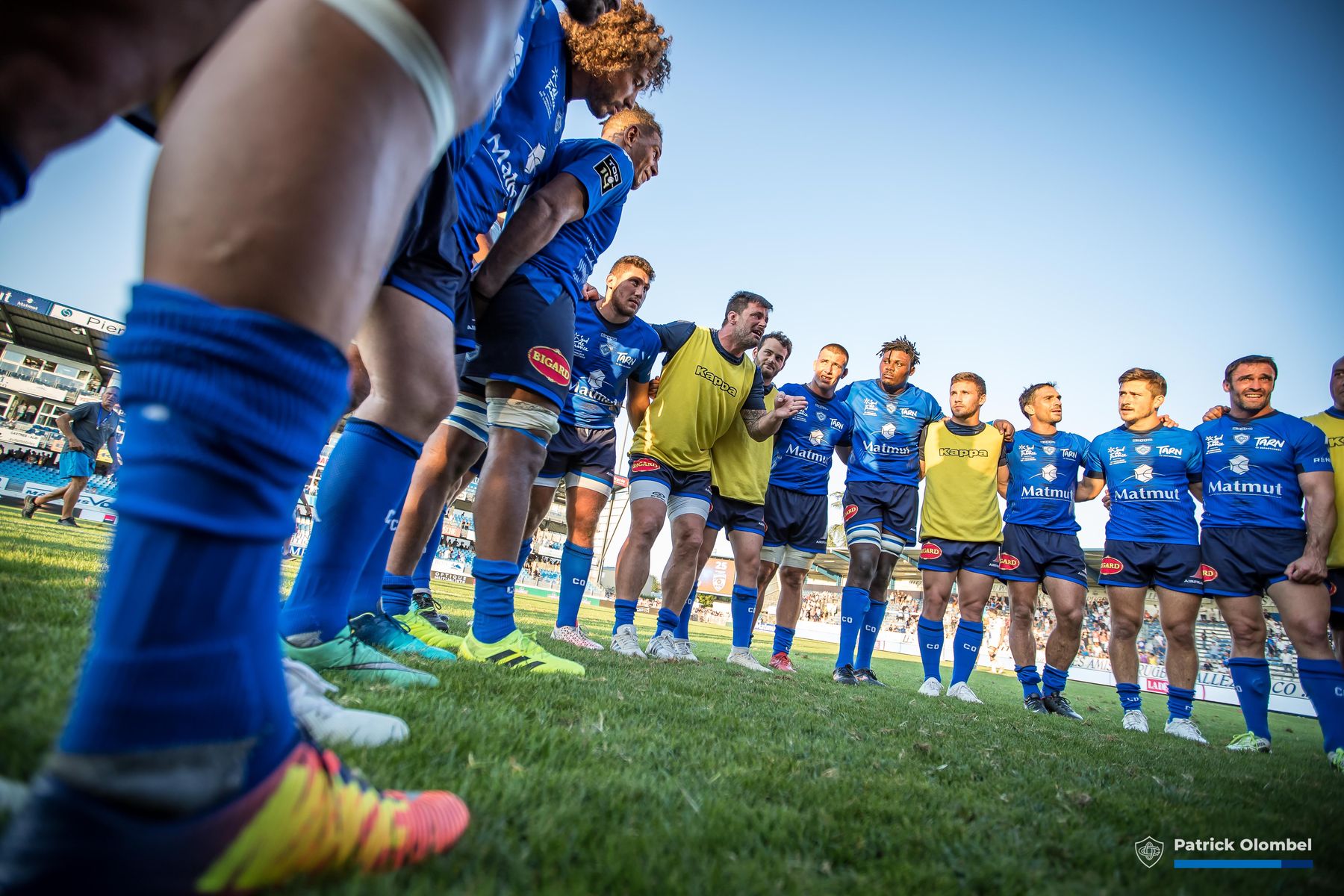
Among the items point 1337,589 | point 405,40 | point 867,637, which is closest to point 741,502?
point 867,637

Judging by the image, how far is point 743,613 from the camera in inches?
230

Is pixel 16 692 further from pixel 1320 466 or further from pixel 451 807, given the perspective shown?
pixel 1320 466

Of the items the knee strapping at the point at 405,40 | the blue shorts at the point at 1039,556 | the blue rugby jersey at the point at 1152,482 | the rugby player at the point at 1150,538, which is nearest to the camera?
the knee strapping at the point at 405,40

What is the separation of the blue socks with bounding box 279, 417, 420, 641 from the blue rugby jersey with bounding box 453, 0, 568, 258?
32.6 inches

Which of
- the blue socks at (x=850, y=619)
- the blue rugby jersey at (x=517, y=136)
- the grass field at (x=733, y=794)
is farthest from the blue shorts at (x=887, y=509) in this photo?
the blue rugby jersey at (x=517, y=136)

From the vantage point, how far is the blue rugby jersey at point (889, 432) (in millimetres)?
6762

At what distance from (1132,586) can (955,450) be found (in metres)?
2.06

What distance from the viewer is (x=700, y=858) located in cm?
89

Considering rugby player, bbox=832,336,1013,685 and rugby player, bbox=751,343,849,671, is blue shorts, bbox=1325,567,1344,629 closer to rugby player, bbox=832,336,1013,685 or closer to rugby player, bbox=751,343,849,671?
rugby player, bbox=832,336,1013,685

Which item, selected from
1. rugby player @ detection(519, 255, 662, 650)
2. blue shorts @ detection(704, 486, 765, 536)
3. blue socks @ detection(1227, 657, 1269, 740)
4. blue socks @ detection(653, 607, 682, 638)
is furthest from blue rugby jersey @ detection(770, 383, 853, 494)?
blue socks @ detection(1227, 657, 1269, 740)

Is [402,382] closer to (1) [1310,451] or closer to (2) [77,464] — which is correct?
(1) [1310,451]

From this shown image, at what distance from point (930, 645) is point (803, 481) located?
2.09 meters

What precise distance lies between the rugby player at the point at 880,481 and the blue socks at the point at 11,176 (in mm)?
6317

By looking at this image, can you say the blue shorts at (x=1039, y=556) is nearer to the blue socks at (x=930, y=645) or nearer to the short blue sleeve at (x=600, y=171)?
the blue socks at (x=930, y=645)
